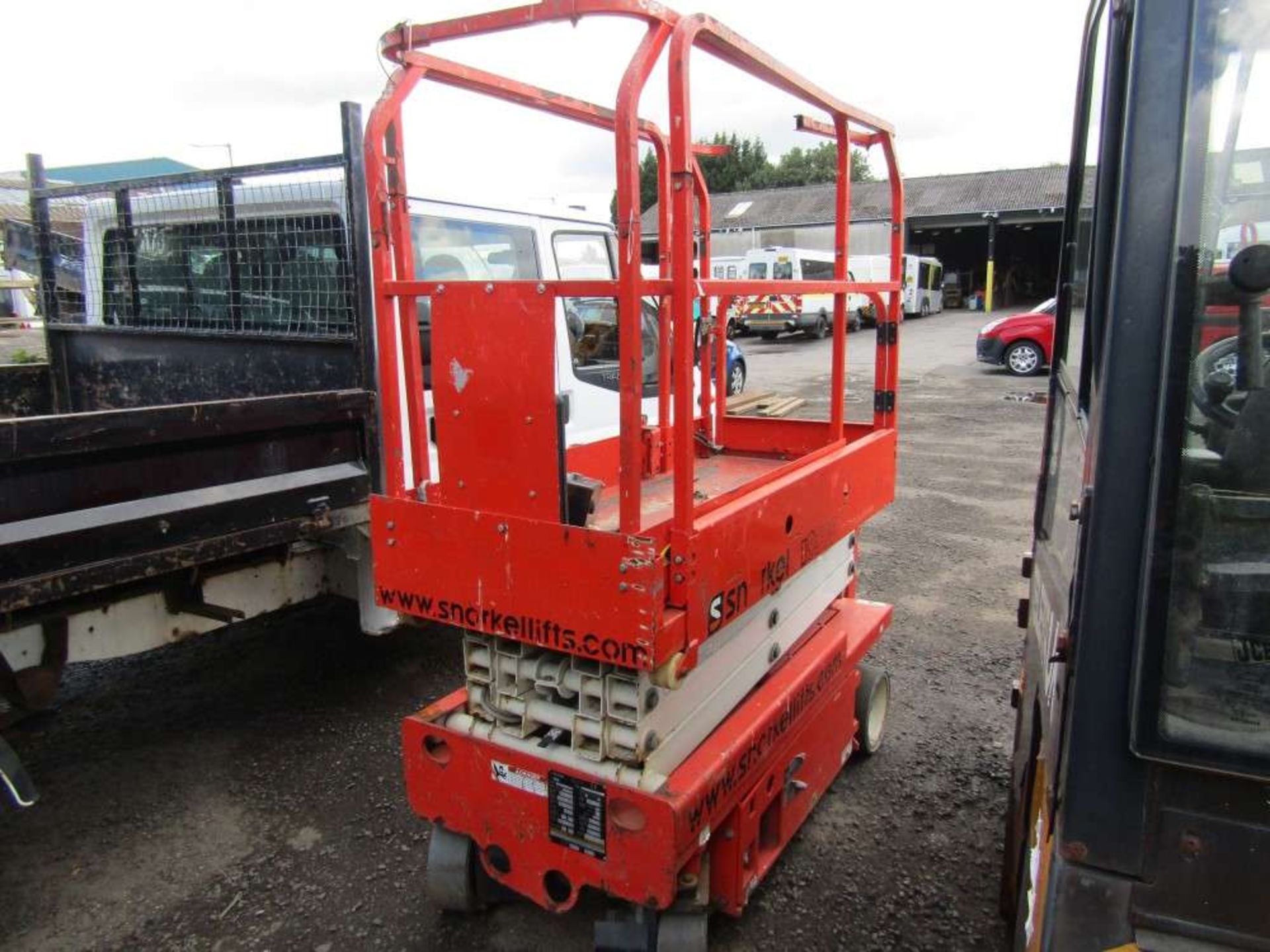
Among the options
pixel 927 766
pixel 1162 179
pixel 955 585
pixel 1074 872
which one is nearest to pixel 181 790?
pixel 927 766

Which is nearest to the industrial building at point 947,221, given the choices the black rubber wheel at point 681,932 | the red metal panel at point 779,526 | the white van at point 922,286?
the white van at point 922,286

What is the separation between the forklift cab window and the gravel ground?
1643mm

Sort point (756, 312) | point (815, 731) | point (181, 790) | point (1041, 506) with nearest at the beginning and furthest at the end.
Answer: point (1041, 506) < point (815, 731) < point (181, 790) < point (756, 312)

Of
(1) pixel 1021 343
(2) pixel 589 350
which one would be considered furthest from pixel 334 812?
(1) pixel 1021 343

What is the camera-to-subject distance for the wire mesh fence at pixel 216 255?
368 cm

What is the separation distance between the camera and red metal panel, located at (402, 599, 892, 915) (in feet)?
6.95

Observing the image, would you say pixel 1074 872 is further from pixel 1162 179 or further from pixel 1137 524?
pixel 1162 179

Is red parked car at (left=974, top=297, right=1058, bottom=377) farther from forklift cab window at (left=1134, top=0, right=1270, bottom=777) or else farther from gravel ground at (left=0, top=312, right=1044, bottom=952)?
forklift cab window at (left=1134, top=0, right=1270, bottom=777)

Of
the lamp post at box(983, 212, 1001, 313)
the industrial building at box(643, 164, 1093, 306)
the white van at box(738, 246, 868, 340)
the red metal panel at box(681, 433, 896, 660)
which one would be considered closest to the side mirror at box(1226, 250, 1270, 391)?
the red metal panel at box(681, 433, 896, 660)

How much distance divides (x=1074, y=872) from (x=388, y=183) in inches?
81.7

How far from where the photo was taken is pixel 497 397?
205cm

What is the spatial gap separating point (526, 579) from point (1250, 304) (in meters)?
1.46

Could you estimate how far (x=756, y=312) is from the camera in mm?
22281

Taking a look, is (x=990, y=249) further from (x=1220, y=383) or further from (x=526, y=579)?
(x=1220, y=383)
